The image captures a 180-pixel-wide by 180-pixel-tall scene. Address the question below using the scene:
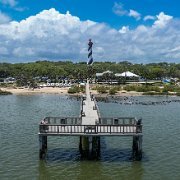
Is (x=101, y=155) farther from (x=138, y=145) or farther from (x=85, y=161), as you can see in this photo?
(x=138, y=145)

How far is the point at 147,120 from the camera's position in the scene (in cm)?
5134

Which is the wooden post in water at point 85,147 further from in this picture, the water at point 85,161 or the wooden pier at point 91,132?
the water at point 85,161

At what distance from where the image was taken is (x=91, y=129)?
1118 inches

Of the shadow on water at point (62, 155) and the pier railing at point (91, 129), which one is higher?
the pier railing at point (91, 129)

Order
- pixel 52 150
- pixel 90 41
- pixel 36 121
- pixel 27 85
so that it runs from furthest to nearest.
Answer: pixel 27 85
pixel 90 41
pixel 36 121
pixel 52 150

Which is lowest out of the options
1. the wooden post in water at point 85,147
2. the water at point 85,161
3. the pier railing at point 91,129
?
the water at point 85,161

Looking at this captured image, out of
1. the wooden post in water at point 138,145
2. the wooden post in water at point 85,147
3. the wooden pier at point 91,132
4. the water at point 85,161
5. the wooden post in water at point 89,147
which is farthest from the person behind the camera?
the wooden post in water at point 85,147

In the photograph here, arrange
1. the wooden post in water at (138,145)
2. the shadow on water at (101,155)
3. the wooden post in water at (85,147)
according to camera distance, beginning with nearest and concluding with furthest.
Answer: the wooden post in water at (138,145) < the shadow on water at (101,155) < the wooden post in water at (85,147)

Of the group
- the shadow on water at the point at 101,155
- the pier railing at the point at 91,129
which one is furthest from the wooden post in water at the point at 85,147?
the pier railing at the point at 91,129

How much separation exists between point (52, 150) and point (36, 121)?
18.0m

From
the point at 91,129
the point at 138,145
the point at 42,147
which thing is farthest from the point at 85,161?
the point at 138,145

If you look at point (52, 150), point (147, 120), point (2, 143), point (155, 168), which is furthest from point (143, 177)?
point (147, 120)

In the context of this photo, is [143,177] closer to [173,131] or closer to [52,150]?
[52,150]

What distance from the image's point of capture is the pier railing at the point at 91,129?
2833 centimetres
